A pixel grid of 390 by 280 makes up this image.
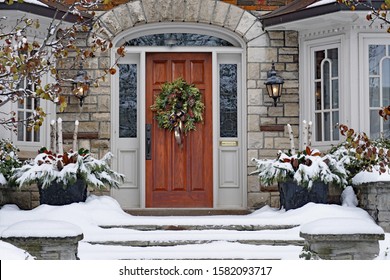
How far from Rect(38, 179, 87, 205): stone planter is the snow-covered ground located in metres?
0.18

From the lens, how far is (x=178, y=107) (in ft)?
35.6

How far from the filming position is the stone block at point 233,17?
10.8 m

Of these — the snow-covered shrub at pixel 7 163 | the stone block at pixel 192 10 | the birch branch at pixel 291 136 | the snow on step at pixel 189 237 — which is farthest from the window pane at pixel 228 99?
the snow-covered shrub at pixel 7 163

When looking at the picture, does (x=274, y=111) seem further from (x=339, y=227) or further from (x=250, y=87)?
(x=339, y=227)

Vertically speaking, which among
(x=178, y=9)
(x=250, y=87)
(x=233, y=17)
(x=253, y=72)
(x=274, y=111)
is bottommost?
(x=274, y=111)

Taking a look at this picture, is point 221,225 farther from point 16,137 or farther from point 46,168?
point 16,137

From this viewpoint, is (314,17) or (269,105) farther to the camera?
(269,105)

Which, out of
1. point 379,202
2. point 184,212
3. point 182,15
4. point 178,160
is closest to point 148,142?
point 178,160

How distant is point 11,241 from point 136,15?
16.0 ft

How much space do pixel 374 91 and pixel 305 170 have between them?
1.91m

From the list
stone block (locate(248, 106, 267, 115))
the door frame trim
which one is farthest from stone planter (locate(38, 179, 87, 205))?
stone block (locate(248, 106, 267, 115))

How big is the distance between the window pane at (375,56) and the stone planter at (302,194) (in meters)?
2.02

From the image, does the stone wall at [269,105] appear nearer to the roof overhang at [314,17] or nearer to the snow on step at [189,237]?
the roof overhang at [314,17]

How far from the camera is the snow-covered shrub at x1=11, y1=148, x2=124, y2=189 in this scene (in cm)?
907
